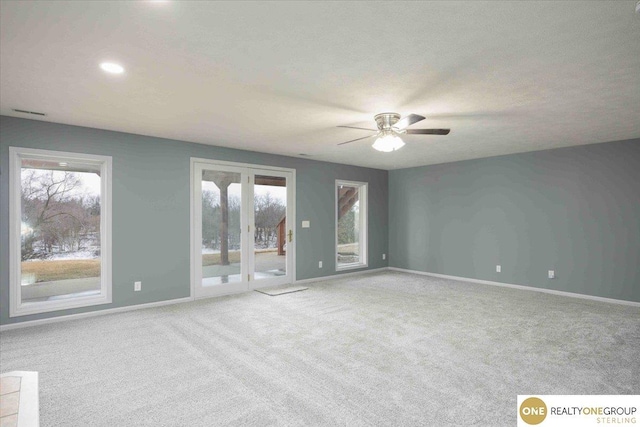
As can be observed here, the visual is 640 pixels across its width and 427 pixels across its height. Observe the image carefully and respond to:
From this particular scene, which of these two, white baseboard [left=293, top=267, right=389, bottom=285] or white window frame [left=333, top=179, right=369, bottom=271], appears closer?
white baseboard [left=293, top=267, right=389, bottom=285]

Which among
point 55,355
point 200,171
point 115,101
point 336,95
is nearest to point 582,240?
point 336,95

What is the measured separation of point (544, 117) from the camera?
4.01 m

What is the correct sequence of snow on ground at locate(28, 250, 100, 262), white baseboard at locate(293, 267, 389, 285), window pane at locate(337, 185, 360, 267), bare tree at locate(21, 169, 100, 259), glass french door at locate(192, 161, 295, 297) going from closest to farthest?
bare tree at locate(21, 169, 100, 259) < snow on ground at locate(28, 250, 100, 262) < glass french door at locate(192, 161, 295, 297) < white baseboard at locate(293, 267, 389, 285) < window pane at locate(337, 185, 360, 267)

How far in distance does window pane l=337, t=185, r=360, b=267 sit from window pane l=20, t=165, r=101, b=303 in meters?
4.61

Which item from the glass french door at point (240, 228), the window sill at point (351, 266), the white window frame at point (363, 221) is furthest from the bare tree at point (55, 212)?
the white window frame at point (363, 221)

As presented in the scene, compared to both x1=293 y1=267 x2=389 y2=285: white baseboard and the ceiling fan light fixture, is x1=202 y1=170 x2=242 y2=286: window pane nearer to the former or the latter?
x1=293 y1=267 x2=389 y2=285: white baseboard

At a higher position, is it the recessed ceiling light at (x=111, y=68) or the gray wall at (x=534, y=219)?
the recessed ceiling light at (x=111, y=68)

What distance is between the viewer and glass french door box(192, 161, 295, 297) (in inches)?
218

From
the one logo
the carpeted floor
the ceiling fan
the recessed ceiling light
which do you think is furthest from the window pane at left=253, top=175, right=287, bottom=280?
the one logo

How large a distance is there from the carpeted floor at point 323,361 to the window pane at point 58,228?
2.46 feet

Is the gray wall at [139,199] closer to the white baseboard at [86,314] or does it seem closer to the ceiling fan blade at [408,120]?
the white baseboard at [86,314]

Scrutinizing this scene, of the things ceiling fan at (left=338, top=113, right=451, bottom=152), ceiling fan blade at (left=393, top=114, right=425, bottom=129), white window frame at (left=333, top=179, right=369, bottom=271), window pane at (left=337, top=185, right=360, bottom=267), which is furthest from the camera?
white window frame at (left=333, top=179, right=369, bottom=271)

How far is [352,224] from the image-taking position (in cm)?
813

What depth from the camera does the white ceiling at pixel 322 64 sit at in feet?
6.54
